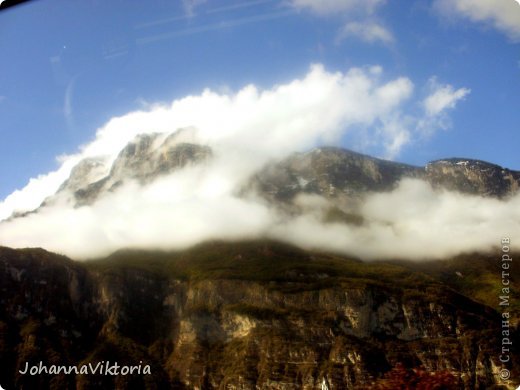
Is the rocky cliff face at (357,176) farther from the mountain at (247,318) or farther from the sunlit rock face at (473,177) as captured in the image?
the mountain at (247,318)

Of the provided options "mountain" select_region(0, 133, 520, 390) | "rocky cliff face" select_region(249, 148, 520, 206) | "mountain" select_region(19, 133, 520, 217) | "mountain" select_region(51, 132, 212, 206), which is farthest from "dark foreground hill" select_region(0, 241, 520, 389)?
"mountain" select_region(51, 132, 212, 206)

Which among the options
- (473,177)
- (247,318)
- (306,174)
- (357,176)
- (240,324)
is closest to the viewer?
(247,318)

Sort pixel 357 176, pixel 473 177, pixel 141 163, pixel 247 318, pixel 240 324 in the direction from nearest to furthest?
pixel 247 318, pixel 240 324, pixel 473 177, pixel 141 163, pixel 357 176

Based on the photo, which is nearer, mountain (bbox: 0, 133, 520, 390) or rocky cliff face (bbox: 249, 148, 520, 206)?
mountain (bbox: 0, 133, 520, 390)

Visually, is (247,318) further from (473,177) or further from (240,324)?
(473,177)

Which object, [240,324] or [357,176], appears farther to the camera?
[357,176]

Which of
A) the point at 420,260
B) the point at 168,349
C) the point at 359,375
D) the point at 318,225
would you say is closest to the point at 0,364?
the point at 168,349

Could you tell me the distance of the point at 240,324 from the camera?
7725 cm

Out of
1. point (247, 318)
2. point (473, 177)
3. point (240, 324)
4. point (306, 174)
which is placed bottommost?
point (240, 324)

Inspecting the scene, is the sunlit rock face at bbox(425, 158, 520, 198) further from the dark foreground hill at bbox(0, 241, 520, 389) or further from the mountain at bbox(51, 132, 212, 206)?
the mountain at bbox(51, 132, 212, 206)

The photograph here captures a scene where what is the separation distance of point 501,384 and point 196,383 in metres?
→ 35.4

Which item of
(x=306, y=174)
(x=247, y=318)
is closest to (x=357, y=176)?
(x=306, y=174)

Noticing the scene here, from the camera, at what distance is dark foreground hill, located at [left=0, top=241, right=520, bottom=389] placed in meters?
66.7

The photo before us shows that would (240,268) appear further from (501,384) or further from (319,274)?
(501,384)
